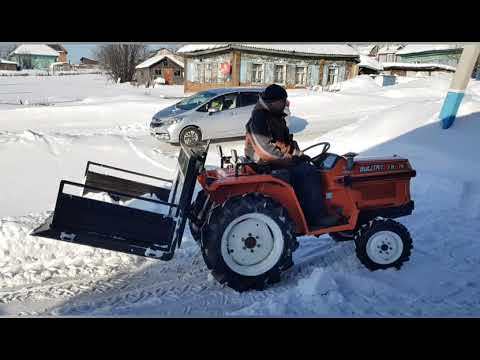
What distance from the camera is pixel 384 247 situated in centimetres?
324

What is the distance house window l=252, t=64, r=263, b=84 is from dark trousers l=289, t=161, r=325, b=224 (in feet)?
2.93

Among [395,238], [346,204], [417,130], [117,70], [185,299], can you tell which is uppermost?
[117,70]

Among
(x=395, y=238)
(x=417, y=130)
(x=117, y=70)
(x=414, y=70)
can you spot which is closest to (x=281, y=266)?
(x=395, y=238)

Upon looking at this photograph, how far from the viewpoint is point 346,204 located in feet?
10.9

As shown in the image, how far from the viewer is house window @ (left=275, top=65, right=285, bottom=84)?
10.4ft

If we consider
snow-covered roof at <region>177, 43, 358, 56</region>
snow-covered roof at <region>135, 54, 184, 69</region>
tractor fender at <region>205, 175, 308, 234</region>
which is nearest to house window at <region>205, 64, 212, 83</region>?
snow-covered roof at <region>135, 54, 184, 69</region>

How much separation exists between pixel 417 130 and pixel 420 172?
3.33ft

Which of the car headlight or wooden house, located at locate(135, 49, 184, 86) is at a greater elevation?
wooden house, located at locate(135, 49, 184, 86)

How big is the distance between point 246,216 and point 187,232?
4.56ft

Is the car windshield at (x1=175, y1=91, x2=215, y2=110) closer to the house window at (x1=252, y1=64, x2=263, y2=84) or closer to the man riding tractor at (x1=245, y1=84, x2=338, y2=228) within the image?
the house window at (x1=252, y1=64, x2=263, y2=84)

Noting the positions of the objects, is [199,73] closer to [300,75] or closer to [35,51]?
[300,75]

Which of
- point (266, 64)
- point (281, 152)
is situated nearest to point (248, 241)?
point (281, 152)

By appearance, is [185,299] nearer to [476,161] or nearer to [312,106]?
[312,106]

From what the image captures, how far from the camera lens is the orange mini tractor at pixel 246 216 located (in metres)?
2.80
